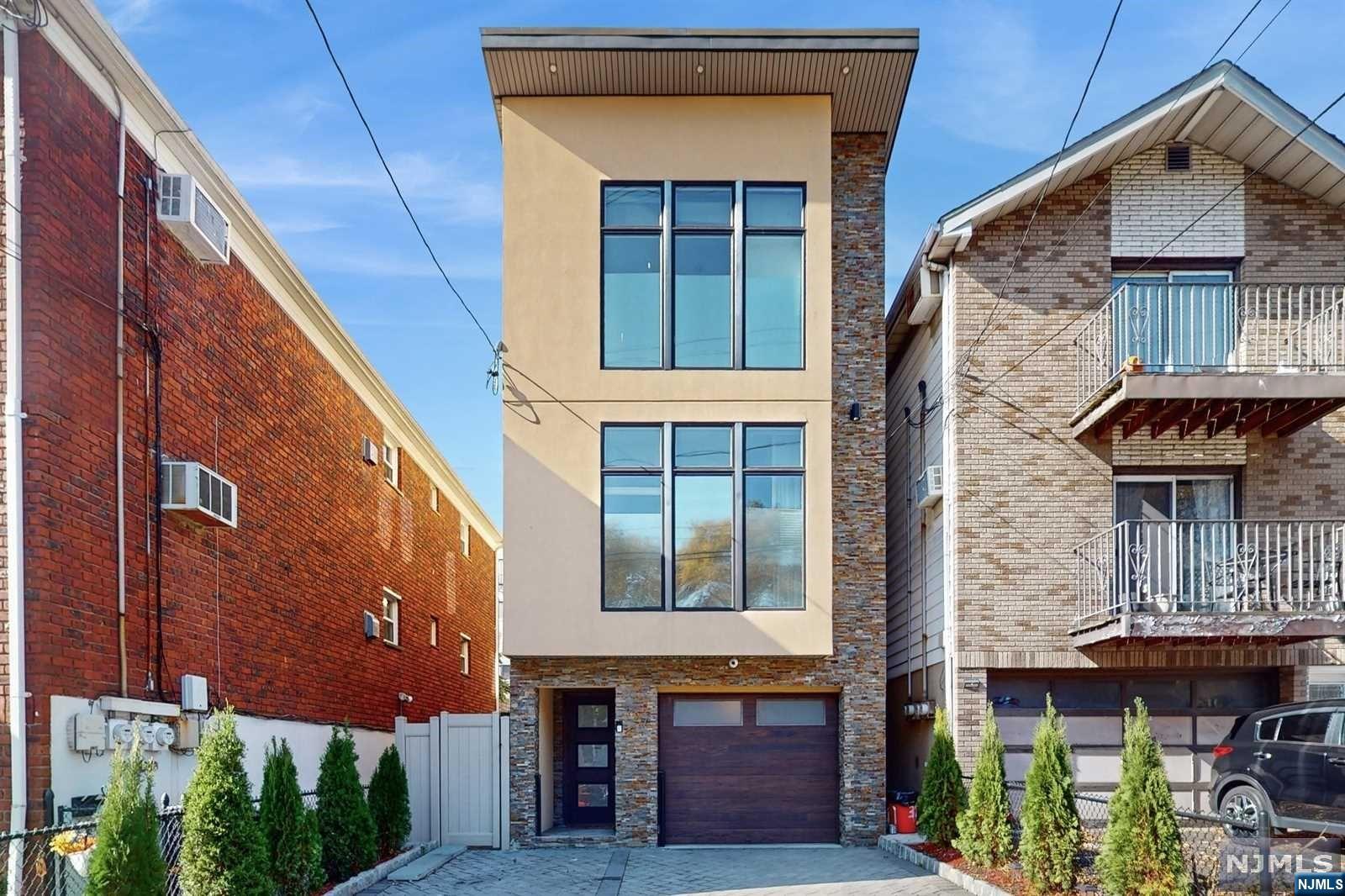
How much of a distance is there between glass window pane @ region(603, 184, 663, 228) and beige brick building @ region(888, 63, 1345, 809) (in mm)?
3565

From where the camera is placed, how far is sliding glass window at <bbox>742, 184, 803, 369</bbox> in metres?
15.8

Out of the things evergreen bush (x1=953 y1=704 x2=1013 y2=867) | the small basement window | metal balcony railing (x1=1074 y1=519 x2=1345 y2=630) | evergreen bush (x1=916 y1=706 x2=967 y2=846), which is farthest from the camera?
the small basement window

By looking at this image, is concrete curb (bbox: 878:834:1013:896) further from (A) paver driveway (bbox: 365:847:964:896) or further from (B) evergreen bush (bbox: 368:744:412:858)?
(B) evergreen bush (bbox: 368:744:412:858)

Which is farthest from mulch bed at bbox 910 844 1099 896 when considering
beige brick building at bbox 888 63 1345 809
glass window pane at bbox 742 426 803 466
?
glass window pane at bbox 742 426 803 466

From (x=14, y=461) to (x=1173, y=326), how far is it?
40.8 ft

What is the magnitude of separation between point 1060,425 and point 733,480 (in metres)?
4.11

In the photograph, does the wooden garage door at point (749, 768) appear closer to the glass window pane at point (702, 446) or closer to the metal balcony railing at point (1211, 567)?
the glass window pane at point (702, 446)

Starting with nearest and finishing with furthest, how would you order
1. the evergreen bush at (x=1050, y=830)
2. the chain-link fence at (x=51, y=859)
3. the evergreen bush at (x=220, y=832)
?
the chain-link fence at (x=51, y=859) → the evergreen bush at (x=220, y=832) → the evergreen bush at (x=1050, y=830)

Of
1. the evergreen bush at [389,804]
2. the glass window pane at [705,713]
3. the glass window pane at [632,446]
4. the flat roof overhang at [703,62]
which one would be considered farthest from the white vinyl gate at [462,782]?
the flat roof overhang at [703,62]

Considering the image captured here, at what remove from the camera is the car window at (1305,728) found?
12.0m

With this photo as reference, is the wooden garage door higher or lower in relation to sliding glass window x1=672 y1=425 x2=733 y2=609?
lower

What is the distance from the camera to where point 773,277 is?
52.3 ft

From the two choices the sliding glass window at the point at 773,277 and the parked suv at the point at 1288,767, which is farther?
the sliding glass window at the point at 773,277

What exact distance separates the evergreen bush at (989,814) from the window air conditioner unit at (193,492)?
7.79 metres
